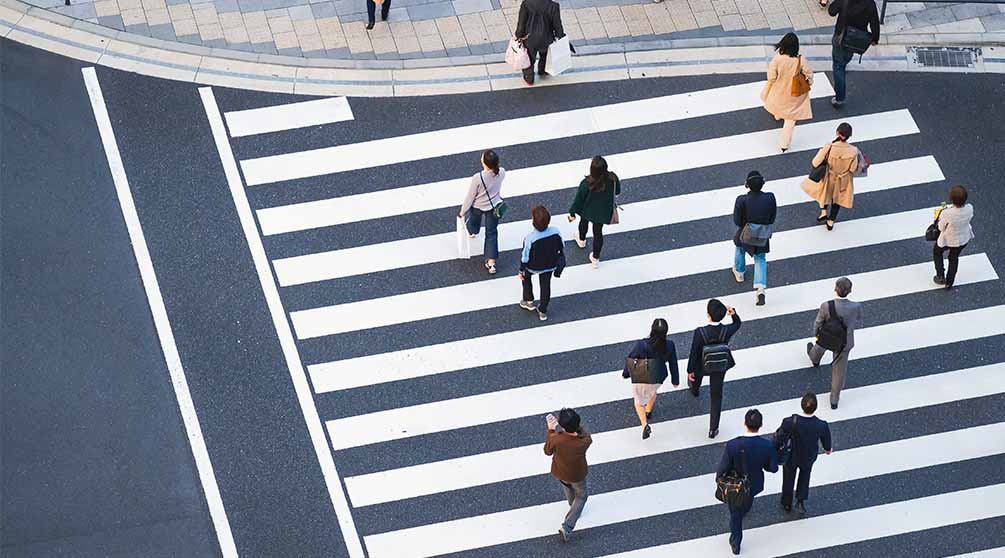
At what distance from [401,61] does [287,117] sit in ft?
5.68

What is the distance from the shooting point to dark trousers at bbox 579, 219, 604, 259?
18.6 m

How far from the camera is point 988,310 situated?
18.8 meters

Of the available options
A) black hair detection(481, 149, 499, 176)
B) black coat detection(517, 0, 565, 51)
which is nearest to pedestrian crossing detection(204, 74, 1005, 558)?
black coat detection(517, 0, 565, 51)

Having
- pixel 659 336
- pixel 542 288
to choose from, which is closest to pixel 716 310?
pixel 659 336

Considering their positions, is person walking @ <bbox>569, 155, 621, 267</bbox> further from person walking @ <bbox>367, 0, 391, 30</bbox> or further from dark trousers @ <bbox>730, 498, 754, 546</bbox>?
person walking @ <bbox>367, 0, 391, 30</bbox>

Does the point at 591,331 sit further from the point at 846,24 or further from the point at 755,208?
the point at 846,24

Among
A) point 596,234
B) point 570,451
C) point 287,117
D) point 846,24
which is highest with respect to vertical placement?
point 287,117

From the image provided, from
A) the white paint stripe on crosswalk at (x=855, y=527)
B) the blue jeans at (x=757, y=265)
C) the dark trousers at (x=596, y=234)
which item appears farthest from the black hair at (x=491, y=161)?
the white paint stripe on crosswalk at (x=855, y=527)

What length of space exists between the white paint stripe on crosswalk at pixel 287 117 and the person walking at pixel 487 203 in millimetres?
2585

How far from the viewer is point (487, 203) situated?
18406 millimetres

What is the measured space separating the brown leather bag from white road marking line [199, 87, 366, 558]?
6756mm

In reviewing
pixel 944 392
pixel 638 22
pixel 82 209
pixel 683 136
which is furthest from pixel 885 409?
pixel 82 209

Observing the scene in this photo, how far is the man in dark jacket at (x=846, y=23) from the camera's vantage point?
2012 cm

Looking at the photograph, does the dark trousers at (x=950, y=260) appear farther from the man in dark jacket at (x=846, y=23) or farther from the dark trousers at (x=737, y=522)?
the dark trousers at (x=737, y=522)
